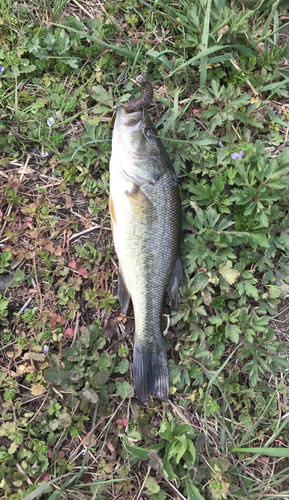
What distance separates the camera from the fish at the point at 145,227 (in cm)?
263

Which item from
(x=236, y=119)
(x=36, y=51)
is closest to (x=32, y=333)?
(x=36, y=51)

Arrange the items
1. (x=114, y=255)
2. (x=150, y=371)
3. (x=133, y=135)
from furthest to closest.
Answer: (x=114, y=255)
(x=150, y=371)
(x=133, y=135)

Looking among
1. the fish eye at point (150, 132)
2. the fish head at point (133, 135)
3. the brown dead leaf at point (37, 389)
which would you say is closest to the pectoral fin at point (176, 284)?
the fish head at point (133, 135)

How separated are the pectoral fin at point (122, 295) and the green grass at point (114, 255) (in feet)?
0.46

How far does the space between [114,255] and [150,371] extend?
3.79 ft

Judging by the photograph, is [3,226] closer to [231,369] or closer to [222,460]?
[231,369]

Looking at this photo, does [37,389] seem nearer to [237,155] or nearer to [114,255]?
[114,255]

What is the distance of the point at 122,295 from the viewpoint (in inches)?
113

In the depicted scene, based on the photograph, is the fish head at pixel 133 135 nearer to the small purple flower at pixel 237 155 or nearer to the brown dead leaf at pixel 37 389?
the small purple flower at pixel 237 155

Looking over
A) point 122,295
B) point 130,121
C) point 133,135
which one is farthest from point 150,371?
point 130,121

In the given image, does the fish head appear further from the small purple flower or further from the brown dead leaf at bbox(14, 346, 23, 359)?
the brown dead leaf at bbox(14, 346, 23, 359)

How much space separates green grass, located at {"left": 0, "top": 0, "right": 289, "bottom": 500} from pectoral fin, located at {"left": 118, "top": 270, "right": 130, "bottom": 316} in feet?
0.46

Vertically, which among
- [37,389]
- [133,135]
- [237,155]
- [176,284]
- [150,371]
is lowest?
[37,389]

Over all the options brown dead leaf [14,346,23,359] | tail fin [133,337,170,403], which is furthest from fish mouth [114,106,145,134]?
brown dead leaf [14,346,23,359]
